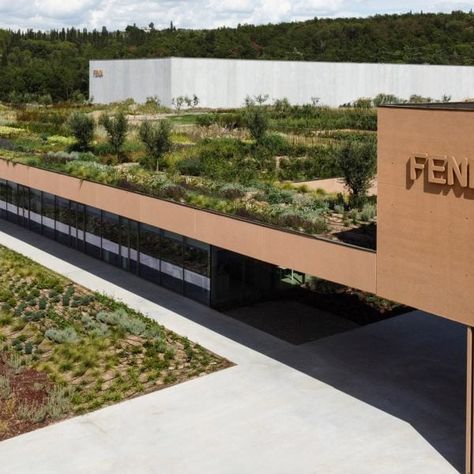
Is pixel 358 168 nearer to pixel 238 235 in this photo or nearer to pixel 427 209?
pixel 238 235

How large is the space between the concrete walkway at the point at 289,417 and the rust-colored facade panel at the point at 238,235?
2.78 metres

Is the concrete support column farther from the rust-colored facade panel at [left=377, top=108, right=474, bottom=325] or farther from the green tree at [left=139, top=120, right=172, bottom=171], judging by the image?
the green tree at [left=139, top=120, right=172, bottom=171]

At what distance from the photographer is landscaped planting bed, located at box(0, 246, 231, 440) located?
15820mm

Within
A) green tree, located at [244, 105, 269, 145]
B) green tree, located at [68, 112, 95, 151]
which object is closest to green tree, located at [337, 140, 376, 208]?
green tree, located at [244, 105, 269, 145]

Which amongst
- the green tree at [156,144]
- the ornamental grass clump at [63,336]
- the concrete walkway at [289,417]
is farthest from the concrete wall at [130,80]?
the concrete walkway at [289,417]

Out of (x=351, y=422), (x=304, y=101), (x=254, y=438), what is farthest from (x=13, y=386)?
(x=304, y=101)

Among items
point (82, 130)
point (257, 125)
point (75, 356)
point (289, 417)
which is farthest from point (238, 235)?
point (82, 130)

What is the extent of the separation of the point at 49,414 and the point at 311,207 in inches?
327

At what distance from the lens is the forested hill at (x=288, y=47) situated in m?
85.0

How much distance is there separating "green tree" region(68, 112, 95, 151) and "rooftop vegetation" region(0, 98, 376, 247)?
0.16ft

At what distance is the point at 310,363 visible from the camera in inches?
704

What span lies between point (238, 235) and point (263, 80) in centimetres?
4420

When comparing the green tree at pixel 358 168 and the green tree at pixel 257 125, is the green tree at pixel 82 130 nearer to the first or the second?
the green tree at pixel 257 125

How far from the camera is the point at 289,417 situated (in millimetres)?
15016
